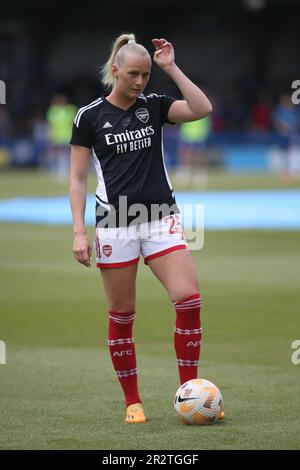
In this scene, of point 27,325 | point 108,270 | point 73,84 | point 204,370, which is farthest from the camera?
point 73,84

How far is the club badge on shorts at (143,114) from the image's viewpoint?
7555 millimetres

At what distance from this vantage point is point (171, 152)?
4325cm

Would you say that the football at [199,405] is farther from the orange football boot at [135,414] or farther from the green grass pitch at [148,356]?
the orange football boot at [135,414]

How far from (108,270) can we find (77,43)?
43.7 m

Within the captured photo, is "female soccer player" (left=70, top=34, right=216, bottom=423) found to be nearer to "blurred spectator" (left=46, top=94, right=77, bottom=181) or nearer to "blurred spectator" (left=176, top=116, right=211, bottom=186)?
"blurred spectator" (left=176, top=116, right=211, bottom=186)

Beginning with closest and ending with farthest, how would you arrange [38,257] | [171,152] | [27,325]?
[27,325] → [38,257] → [171,152]

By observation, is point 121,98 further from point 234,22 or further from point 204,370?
point 234,22

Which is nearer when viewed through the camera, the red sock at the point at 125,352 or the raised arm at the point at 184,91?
the raised arm at the point at 184,91

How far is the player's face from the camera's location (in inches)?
289

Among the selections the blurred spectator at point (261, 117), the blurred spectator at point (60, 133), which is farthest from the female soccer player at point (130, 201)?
the blurred spectator at point (261, 117)

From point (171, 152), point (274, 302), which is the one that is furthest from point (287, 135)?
point (274, 302)

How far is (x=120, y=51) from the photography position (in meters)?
7.43

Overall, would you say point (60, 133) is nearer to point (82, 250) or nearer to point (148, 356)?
point (148, 356)

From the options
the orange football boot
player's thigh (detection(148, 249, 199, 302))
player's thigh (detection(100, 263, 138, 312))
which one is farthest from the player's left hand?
the orange football boot
